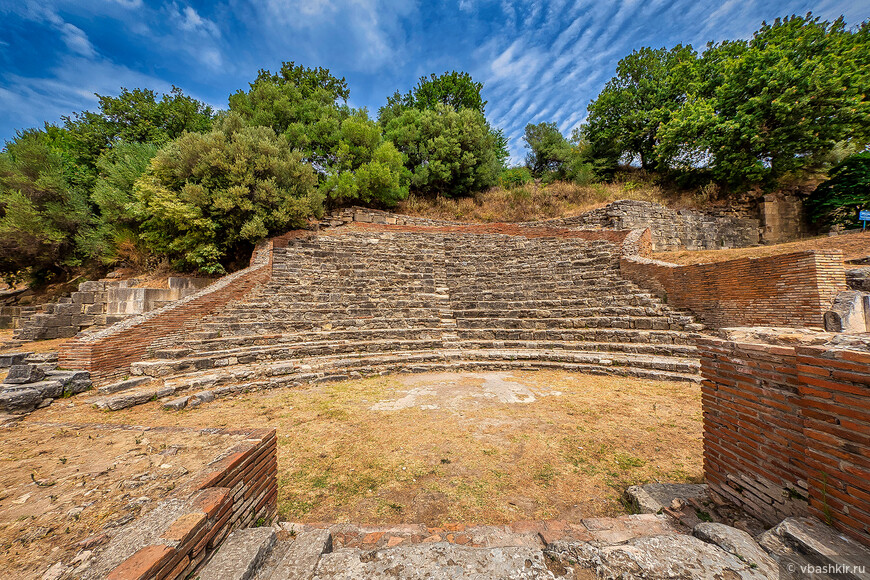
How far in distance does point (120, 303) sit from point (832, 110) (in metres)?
27.5

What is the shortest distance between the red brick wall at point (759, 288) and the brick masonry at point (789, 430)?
5.23 meters

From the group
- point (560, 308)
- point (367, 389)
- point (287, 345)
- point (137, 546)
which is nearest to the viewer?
point (137, 546)

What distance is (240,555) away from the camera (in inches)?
62.1

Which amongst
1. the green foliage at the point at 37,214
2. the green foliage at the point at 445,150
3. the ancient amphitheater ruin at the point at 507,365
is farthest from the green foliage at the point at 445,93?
the green foliage at the point at 37,214

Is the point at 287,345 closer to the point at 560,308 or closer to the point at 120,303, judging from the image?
the point at 120,303

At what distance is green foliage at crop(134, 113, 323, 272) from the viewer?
30.7 feet

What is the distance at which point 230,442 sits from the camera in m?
2.59

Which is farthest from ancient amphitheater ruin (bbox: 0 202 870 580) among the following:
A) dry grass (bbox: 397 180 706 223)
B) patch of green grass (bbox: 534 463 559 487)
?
dry grass (bbox: 397 180 706 223)

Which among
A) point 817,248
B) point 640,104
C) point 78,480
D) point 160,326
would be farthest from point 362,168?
point 640,104

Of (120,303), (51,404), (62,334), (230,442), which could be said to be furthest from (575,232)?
(62,334)

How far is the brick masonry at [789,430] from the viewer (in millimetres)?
1526

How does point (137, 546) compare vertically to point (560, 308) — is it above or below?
below

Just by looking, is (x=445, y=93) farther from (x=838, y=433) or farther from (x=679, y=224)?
(x=838, y=433)

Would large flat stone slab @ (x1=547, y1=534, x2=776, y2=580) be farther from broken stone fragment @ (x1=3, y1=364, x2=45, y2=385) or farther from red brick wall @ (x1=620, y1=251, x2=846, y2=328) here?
broken stone fragment @ (x1=3, y1=364, x2=45, y2=385)
